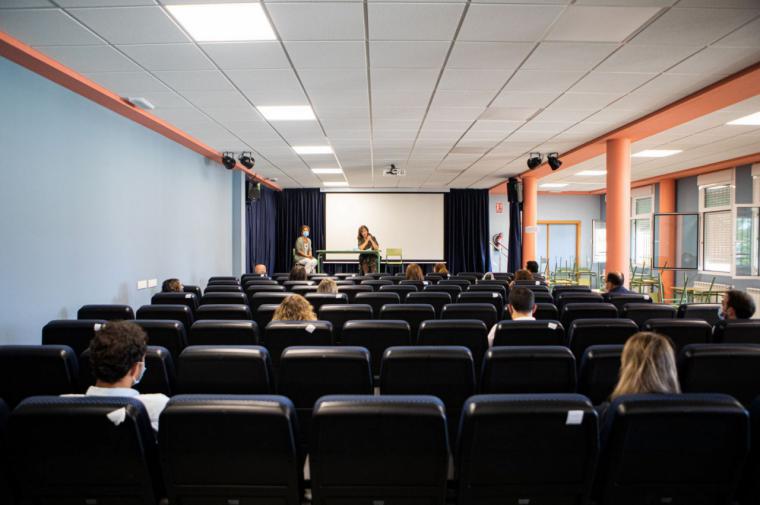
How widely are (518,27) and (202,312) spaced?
3536 mm

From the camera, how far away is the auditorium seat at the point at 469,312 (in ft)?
14.5

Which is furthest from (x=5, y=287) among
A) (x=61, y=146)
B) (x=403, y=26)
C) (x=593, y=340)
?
(x=593, y=340)

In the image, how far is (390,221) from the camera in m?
16.5

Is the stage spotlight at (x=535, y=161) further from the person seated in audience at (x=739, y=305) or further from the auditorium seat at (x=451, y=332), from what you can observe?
the auditorium seat at (x=451, y=332)

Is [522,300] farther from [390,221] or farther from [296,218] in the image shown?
[296,218]

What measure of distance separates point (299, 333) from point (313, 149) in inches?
269

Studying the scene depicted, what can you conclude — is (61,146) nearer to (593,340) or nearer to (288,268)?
(593,340)

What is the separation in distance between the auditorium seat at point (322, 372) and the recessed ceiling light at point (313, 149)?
24.3ft

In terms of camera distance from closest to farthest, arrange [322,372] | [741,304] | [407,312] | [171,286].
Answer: [322,372] < [741,304] < [407,312] < [171,286]

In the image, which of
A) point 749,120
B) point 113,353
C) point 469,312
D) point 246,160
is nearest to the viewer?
point 113,353

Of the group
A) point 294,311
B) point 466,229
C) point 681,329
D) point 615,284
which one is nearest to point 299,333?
point 294,311

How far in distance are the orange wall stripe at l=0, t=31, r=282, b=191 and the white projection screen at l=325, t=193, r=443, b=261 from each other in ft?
26.7

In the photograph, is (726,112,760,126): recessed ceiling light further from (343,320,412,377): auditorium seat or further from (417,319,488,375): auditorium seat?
(343,320,412,377): auditorium seat

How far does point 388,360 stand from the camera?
235 centimetres
